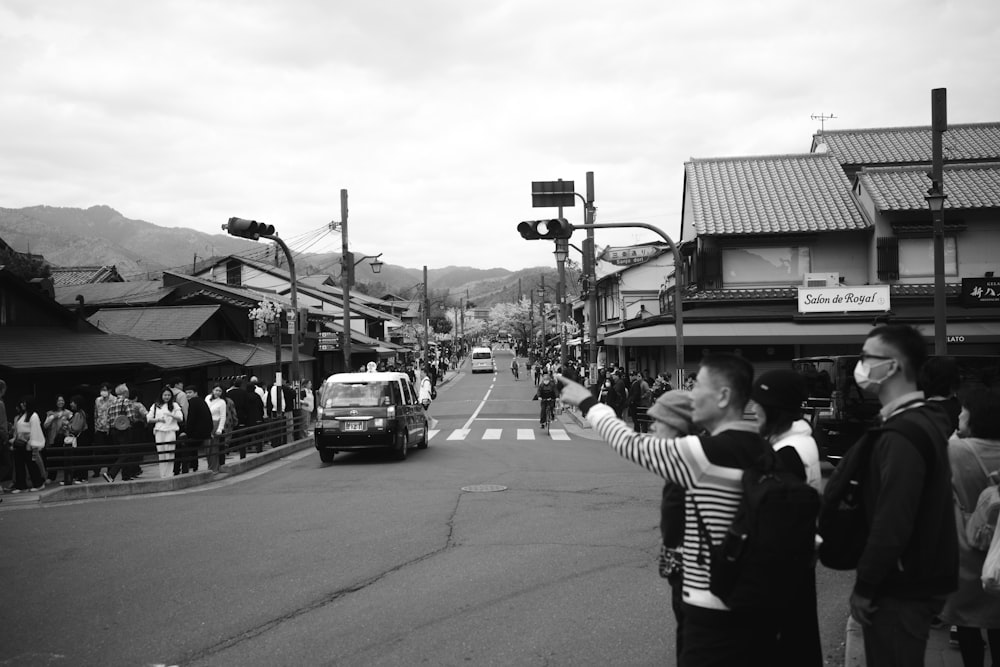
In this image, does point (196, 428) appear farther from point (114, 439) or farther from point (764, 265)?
point (764, 265)

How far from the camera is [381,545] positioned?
9070 mm

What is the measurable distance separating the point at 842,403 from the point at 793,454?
31.7 ft

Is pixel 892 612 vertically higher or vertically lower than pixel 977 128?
lower

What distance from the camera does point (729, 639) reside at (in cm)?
345

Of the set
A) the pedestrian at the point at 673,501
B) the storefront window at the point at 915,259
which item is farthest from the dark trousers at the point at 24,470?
the storefront window at the point at 915,259

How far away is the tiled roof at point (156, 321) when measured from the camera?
26188mm

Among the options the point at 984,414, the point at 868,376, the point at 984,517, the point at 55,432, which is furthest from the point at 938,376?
the point at 55,432

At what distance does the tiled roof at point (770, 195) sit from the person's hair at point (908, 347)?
84.5ft

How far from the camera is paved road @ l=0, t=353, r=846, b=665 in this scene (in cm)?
590

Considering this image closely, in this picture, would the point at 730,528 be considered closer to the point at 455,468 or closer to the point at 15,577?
the point at 15,577

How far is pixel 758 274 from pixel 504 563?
23325mm

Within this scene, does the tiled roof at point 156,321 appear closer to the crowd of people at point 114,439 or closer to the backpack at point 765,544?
A: the crowd of people at point 114,439

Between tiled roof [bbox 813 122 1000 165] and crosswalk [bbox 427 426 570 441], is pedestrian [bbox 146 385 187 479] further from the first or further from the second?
tiled roof [bbox 813 122 1000 165]

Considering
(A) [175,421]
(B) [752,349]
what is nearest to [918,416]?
(A) [175,421]
